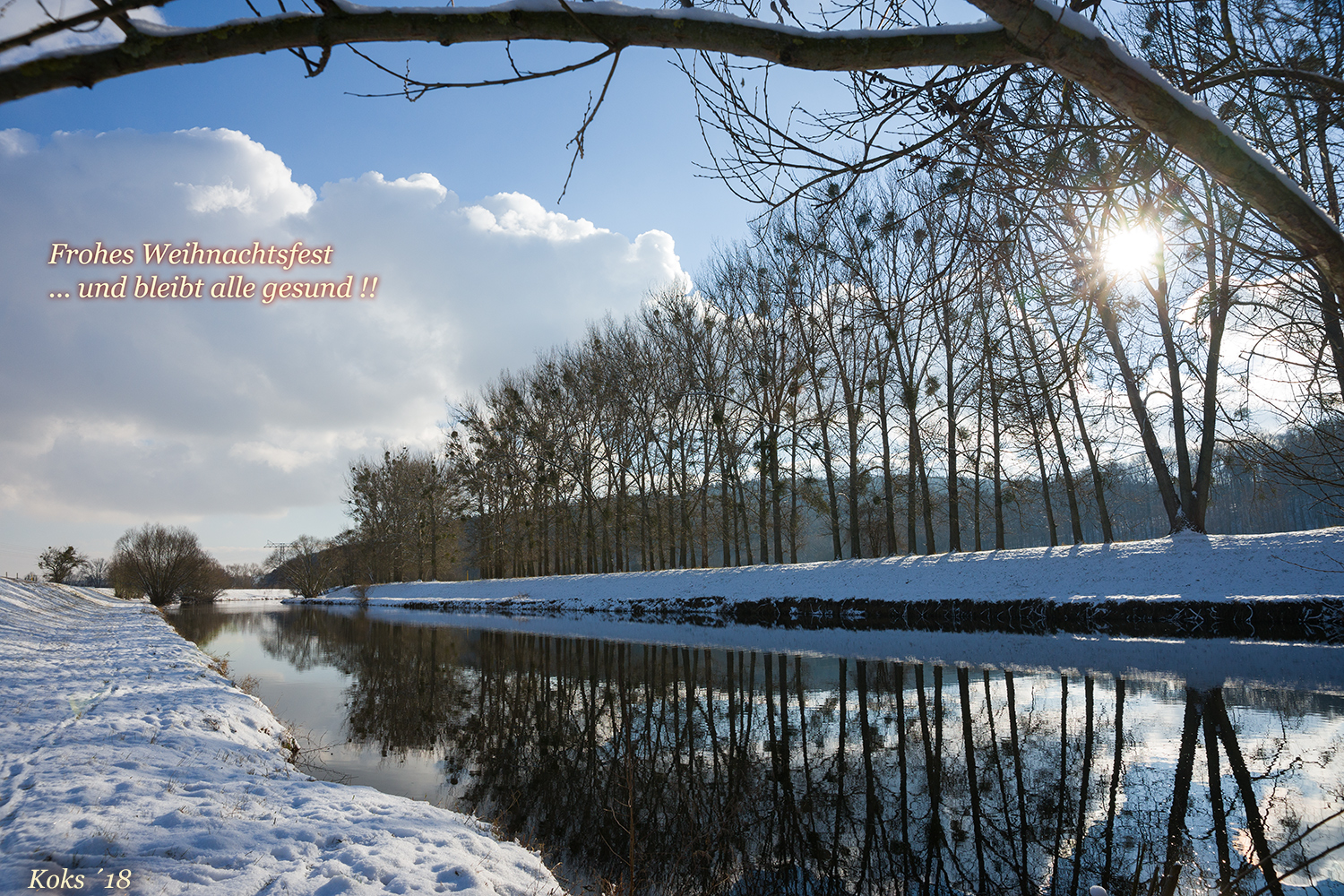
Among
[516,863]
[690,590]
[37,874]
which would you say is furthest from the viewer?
[690,590]

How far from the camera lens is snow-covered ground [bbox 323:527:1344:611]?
48.1 ft

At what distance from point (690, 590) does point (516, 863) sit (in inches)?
931

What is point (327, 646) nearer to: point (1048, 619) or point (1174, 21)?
point (1048, 619)

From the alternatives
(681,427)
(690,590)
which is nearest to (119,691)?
(690,590)

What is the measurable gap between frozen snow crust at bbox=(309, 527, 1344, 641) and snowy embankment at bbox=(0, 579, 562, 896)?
579 inches

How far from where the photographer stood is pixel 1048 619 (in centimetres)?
1730

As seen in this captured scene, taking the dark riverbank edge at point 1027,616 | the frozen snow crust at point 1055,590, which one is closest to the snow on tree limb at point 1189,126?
the frozen snow crust at point 1055,590

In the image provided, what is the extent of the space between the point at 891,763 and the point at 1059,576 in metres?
14.9

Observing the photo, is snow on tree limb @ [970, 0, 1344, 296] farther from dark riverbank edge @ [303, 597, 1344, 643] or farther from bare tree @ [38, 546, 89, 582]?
bare tree @ [38, 546, 89, 582]

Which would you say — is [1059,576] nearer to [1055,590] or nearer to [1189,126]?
[1055,590]

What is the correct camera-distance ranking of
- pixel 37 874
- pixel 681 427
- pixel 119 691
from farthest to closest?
pixel 681 427 → pixel 119 691 → pixel 37 874

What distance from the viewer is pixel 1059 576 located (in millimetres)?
18453

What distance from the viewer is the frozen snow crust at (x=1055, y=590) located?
45.6 feet

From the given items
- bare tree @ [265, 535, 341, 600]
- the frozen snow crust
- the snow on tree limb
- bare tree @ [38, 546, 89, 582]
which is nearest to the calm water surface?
the snow on tree limb
